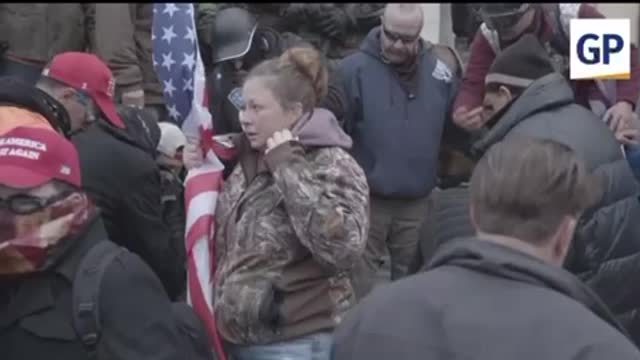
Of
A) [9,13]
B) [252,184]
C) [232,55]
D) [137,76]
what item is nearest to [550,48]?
[232,55]

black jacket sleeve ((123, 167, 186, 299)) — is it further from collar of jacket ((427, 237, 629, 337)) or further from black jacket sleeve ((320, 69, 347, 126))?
collar of jacket ((427, 237, 629, 337))

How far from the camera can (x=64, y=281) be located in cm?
389

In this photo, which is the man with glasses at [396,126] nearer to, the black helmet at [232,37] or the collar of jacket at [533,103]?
the black helmet at [232,37]

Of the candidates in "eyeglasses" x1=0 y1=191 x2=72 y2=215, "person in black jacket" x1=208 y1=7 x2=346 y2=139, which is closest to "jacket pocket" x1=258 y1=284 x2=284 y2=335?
"eyeglasses" x1=0 y1=191 x2=72 y2=215

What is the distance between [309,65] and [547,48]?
6.55 feet

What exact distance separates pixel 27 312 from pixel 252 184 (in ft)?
4.33

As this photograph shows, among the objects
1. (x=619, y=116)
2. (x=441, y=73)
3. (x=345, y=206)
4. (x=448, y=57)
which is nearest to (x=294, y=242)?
(x=345, y=206)

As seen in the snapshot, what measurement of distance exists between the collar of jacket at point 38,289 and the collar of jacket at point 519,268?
108 cm

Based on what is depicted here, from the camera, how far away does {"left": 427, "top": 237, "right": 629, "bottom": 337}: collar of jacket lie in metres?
3.21

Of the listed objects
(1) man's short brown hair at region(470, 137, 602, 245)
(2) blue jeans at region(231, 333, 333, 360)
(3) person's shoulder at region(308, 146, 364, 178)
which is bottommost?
(2) blue jeans at region(231, 333, 333, 360)

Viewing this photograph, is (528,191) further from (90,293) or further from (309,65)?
(309,65)

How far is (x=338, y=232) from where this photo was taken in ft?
15.9

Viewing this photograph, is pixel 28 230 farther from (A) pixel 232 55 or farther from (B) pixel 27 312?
(A) pixel 232 55

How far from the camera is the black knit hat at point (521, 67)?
585 centimetres
